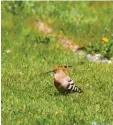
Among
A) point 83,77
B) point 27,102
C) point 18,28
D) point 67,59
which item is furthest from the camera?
point 18,28

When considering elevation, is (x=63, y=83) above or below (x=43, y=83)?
below

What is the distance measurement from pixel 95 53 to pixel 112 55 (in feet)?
2.12

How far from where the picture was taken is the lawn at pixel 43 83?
11352 mm

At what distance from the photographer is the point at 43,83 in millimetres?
14016

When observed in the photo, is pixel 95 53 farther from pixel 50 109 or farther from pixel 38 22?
pixel 50 109

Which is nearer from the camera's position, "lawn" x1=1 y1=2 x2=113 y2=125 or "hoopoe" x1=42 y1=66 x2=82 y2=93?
"lawn" x1=1 y1=2 x2=113 y2=125

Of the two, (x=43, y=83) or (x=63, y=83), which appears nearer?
(x=63, y=83)

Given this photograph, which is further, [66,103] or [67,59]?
[67,59]

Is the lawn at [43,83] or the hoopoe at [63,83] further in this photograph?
the hoopoe at [63,83]

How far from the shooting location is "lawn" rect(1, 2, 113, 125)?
11352mm

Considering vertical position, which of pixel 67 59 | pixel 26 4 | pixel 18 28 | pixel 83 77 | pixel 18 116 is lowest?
pixel 18 116

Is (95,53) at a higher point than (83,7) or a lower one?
lower

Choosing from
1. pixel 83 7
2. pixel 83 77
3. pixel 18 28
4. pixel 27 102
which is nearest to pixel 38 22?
pixel 18 28

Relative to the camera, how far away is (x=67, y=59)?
56.6ft
